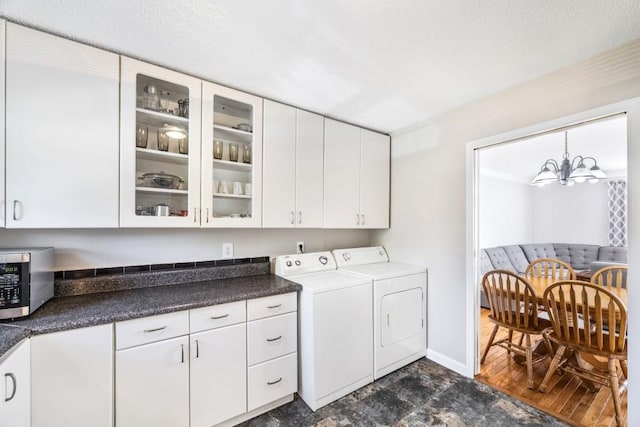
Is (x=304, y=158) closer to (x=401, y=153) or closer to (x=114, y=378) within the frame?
(x=401, y=153)

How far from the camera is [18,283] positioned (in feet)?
4.09

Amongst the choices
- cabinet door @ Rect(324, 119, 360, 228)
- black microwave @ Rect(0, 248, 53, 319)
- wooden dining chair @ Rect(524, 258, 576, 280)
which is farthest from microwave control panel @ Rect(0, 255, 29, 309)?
wooden dining chair @ Rect(524, 258, 576, 280)

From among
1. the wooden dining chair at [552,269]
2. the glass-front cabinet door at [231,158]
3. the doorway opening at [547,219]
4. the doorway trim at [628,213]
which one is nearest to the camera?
the doorway trim at [628,213]

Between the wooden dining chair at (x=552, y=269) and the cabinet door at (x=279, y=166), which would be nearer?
the cabinet door at (x=279, y=166)

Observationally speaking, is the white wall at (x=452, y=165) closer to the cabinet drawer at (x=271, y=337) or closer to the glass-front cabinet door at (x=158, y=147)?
the cabinet drawer at (x=271, y=337)

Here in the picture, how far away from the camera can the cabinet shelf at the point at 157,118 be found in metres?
1.64

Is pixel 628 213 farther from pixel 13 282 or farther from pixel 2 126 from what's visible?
pixel 2 126

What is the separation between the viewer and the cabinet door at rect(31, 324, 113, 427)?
1180mm

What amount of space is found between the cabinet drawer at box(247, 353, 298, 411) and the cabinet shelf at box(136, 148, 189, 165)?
143 centimetres

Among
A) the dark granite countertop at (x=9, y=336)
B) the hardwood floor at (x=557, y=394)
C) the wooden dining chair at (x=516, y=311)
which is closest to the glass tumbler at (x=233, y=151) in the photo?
the dark granite countertop at (x=9, y=336)

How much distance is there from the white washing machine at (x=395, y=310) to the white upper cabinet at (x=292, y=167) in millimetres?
632

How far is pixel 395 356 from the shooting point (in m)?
2.29

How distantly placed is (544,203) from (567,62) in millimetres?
4822

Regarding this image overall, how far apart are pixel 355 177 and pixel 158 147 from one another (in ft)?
5.44
